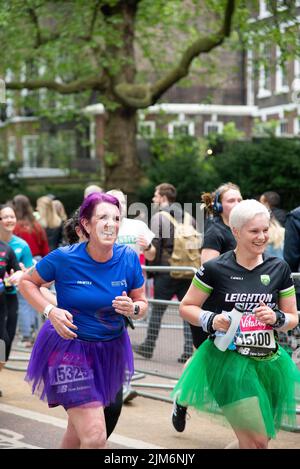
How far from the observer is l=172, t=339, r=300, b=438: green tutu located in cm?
569

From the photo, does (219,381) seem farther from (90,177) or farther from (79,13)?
(90,177)

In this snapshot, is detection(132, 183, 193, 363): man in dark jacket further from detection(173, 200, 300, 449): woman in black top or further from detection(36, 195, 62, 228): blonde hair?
detection(173, 200, 300, 449): woman in black top

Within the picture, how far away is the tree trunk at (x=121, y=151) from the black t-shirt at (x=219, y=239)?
47.7ft

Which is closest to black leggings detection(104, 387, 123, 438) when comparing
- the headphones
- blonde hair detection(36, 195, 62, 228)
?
the headphones

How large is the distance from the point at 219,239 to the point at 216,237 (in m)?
0.03

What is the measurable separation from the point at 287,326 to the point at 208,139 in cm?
2300

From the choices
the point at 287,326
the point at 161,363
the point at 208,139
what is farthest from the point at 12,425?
the point at 208,139

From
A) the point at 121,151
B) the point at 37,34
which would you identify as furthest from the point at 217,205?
the point at 121,151

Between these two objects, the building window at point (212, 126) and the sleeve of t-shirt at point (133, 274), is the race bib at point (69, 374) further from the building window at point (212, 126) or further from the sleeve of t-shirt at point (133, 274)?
the building window at point (212, 126)

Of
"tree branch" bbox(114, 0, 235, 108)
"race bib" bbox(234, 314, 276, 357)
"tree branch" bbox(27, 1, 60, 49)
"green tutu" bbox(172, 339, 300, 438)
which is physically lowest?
"green tutu" bbox(172, 339, 300, 438)

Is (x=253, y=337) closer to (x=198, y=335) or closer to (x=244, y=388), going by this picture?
(x=244, y=388)

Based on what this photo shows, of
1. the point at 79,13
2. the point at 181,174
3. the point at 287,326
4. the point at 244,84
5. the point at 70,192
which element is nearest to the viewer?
the point at 287,326

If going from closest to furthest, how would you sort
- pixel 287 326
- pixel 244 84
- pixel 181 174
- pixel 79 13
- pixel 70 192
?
pixel 287 326 → pixel 79 13 → pixel 181 174 → pixel 70 192 → pixel 244 84

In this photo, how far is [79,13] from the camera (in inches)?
826
